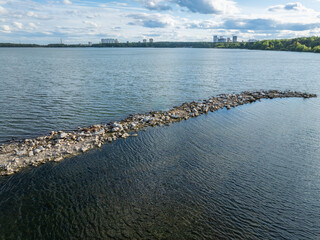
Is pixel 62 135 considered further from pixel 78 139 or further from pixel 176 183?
pixel 176 183

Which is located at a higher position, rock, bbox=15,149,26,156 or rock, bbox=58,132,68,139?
rock, bbox=58,132,68,139

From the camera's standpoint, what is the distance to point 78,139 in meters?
21.9

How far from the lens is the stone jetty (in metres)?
18.3

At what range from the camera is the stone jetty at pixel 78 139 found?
18281mm

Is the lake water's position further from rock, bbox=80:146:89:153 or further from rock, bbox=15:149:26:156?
rock, bbox=15:149:26:156

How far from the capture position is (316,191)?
599 inches

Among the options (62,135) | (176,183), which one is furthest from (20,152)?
(176,183)

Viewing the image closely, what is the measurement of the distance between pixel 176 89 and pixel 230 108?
1558 centimetres

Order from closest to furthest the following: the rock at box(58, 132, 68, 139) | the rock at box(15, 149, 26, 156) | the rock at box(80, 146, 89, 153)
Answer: the rock at box(15, 149, 26, 156) → the rock at box(80, 146, 89, 153) → the rock at box(58, 132, 68, 139)

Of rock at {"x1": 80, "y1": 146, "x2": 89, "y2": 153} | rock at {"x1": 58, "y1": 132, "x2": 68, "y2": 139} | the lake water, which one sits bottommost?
the lake water

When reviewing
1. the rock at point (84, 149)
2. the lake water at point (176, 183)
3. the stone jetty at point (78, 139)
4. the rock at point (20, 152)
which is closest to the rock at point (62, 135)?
the stone jetty at point (78, 139)

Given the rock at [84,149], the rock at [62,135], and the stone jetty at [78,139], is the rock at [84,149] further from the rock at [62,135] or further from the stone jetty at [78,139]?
the rock at [62,135]

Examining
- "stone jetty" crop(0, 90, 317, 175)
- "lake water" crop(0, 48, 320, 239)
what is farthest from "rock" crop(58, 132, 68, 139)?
"lake water" crop(0, 48, 320, 239)

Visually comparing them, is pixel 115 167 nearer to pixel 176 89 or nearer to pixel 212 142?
pixel 212 142
